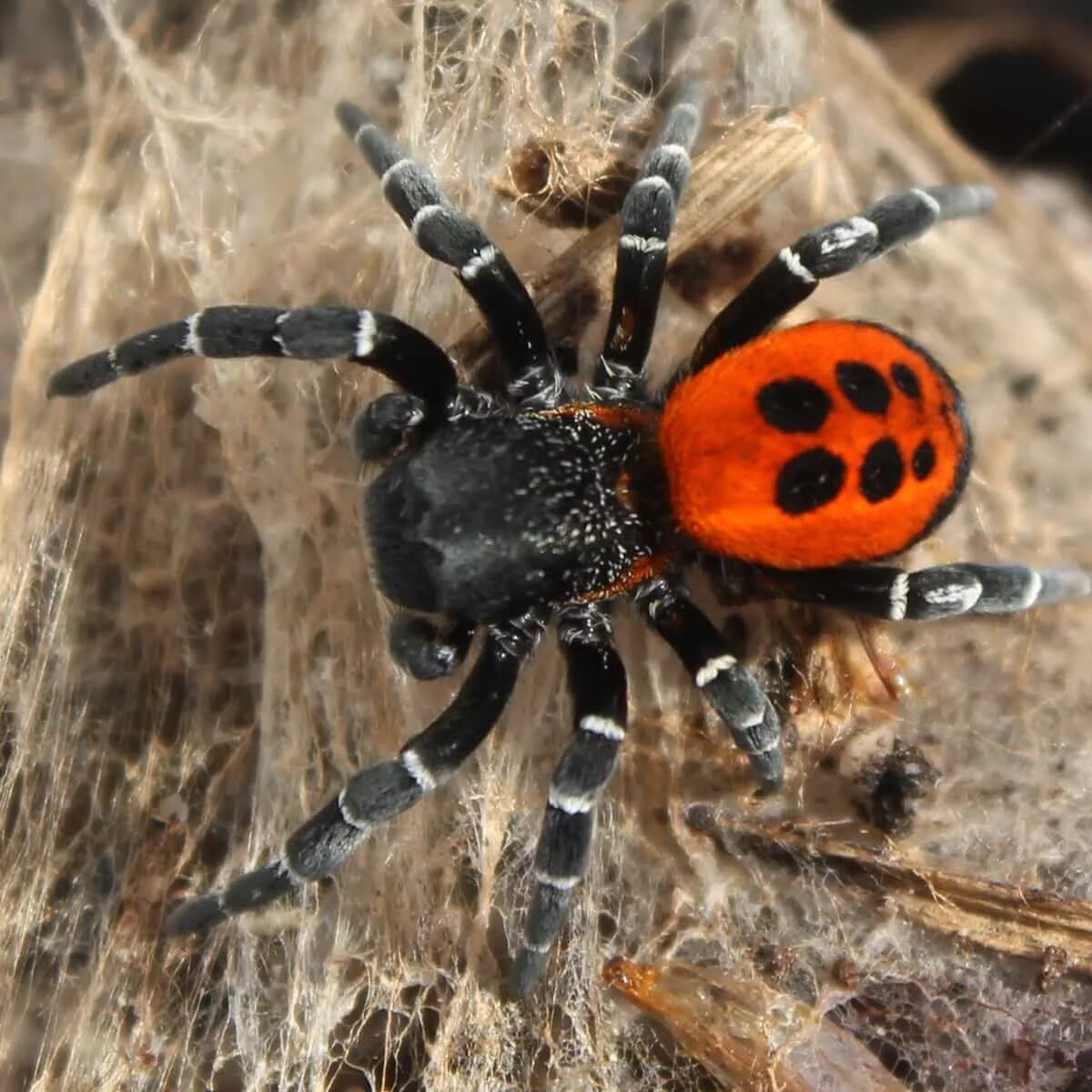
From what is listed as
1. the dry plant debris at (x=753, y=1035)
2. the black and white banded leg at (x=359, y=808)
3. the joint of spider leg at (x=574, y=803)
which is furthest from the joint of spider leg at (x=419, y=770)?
the dry plant debris at (x=753, y=1035)

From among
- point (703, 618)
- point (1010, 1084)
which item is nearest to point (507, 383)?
point (703, 618)

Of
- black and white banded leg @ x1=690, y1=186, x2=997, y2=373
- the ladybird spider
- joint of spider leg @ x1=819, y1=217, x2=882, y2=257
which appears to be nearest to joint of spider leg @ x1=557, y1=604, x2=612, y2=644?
the ladybird spider

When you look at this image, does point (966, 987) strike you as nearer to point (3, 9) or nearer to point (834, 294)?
point (834, 294)

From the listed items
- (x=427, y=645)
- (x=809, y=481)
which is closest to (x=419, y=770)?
(x=427, y=645)

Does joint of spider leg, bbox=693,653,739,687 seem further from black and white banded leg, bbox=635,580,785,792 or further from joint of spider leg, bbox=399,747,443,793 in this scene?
joint of spider leg, bbox=399,747,443,793

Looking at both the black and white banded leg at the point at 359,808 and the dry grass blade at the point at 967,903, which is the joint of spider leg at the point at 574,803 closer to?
the black and white banded leg at the point at 359,808
